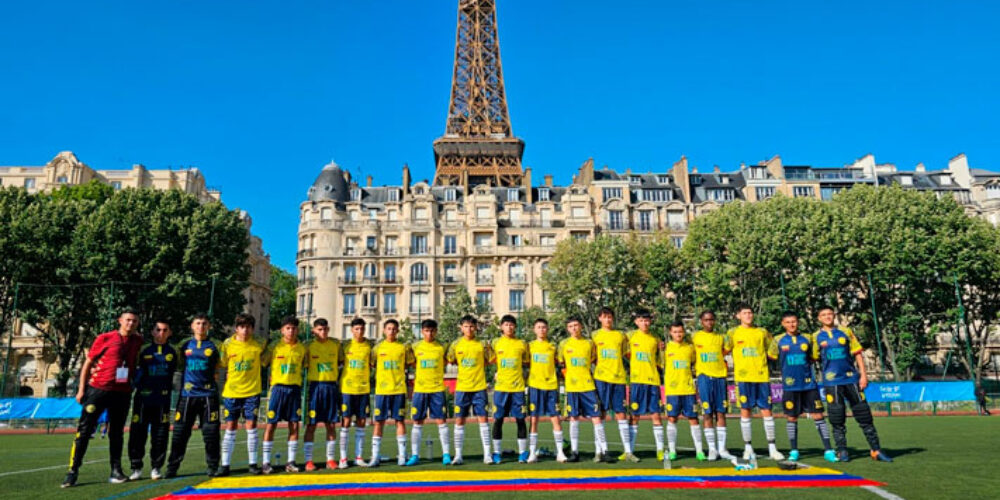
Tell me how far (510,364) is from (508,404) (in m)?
0.59

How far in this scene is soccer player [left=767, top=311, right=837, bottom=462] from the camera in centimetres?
913

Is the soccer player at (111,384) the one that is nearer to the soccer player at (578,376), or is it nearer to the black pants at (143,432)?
the black pants at (143,432)

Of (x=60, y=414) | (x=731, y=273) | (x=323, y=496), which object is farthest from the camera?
(x=731, y=273)

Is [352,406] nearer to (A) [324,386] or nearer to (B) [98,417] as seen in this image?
(A) [324,386]

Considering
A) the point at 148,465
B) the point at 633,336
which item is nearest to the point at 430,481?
the point at 633,336

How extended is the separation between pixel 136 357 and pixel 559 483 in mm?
5893

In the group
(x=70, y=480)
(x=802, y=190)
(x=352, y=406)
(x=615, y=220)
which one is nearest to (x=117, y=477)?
(x=70, y=480)

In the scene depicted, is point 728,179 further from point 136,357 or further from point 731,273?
point 136,357

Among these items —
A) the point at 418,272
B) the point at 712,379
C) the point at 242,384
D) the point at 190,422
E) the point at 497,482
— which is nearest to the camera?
the point at 497,482

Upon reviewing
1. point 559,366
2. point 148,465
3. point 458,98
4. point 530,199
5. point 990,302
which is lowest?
point 148,465

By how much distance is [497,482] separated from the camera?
7281mm

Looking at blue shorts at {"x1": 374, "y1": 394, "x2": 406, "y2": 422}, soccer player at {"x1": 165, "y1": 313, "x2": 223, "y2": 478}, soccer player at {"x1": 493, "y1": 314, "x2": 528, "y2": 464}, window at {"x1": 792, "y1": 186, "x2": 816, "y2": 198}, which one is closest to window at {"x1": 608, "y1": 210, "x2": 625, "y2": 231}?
window at {"x1": 792, "y1": 186, "x2": 816, "y2": 198}

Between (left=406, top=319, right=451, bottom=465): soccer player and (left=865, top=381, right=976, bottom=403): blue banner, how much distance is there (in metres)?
21.5

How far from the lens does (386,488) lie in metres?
7.02
